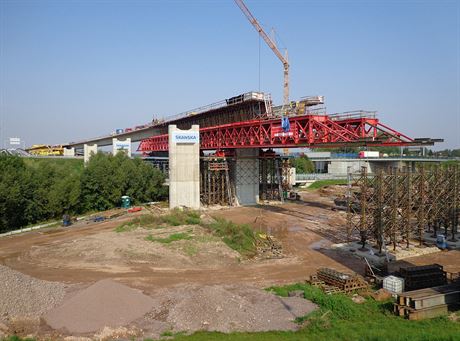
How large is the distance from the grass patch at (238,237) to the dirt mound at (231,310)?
29.1 feet

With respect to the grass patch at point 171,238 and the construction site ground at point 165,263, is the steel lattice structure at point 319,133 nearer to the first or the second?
the construction site ground at point 165,263

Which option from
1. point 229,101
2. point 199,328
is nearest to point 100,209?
point 229,101

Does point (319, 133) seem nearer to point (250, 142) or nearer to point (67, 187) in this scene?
point (250, 142)

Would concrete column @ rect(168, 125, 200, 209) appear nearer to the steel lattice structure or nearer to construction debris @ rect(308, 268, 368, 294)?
the steel lattice structure

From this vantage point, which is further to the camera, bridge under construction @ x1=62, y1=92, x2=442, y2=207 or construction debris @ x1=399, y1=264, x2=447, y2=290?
bridge under construction @ x1=62, y1=92, x2=442, y2=207

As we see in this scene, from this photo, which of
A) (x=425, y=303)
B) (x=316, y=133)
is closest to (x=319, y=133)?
(x=316, y=133)

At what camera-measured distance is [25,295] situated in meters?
17.1

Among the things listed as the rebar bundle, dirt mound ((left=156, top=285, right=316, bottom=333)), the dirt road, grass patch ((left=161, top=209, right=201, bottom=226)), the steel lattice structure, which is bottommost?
the dirt road

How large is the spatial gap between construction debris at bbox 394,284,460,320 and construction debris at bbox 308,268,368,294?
2.84 metres

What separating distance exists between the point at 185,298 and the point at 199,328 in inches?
101

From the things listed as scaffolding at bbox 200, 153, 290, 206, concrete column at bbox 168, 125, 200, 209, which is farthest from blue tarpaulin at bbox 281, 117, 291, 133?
scaffolding at bbox 200, 153, 290, 206

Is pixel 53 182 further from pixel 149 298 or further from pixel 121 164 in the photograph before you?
pixel 149 298

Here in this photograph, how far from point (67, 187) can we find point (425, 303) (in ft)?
132

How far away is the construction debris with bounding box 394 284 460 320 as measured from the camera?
1561cm
